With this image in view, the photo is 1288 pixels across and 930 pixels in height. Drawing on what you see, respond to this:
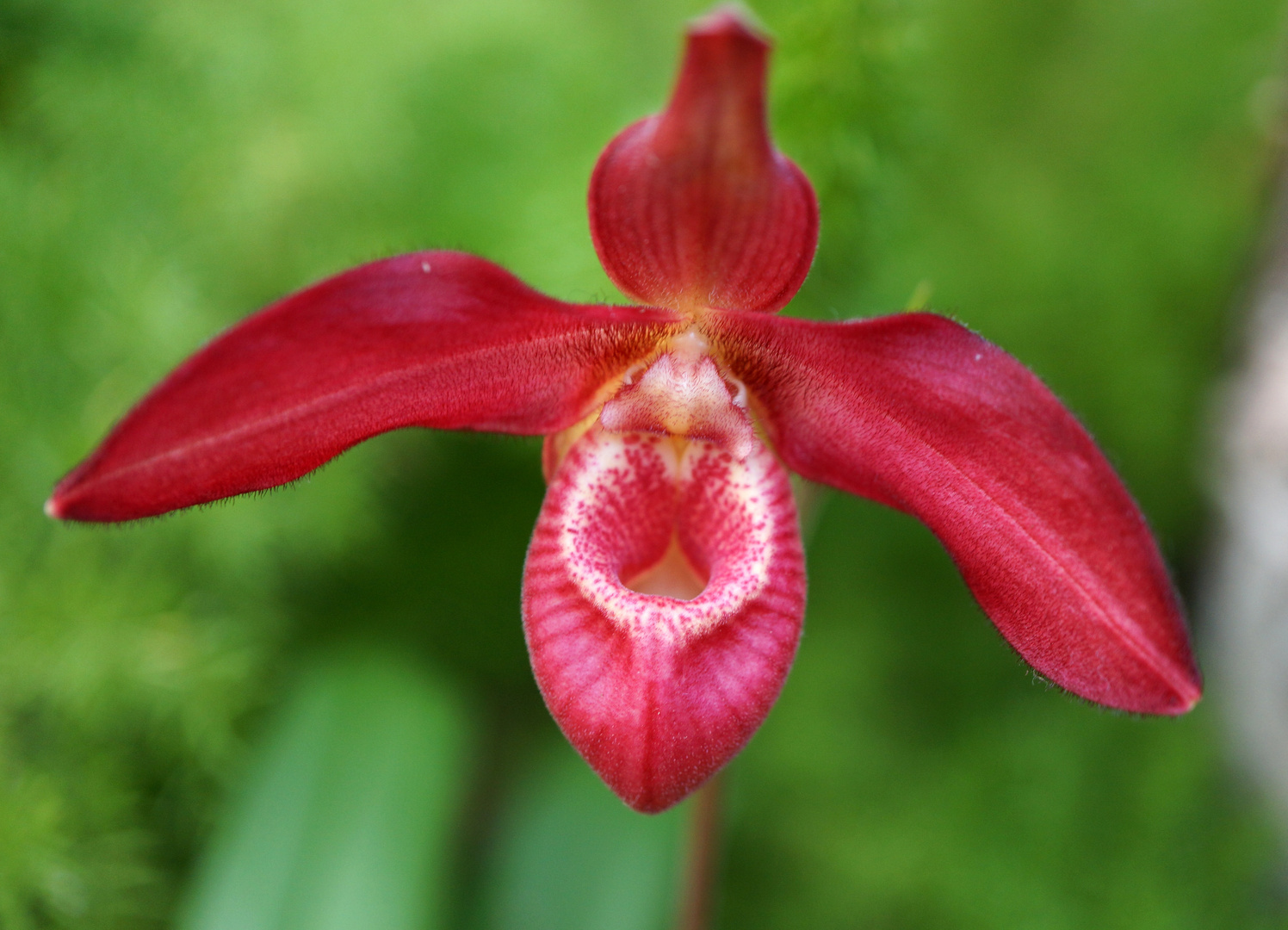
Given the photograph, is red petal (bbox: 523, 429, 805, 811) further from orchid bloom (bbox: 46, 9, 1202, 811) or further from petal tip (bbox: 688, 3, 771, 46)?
petal tip (bbox: 688, 3, 771, 46)

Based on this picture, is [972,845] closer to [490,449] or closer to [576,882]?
[576,882]

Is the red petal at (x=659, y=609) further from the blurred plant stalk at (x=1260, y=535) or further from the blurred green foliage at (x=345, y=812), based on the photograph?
the blurred plant stalk at (x=1260, y=535)

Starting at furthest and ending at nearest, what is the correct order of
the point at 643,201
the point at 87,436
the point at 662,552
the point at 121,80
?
the point at 121,80 → the point at 87,436 → the point at 662,552 → the point at 643,201

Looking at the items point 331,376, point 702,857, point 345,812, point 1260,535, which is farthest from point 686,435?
point 1260,535

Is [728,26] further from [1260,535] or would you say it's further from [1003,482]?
[1260,535]

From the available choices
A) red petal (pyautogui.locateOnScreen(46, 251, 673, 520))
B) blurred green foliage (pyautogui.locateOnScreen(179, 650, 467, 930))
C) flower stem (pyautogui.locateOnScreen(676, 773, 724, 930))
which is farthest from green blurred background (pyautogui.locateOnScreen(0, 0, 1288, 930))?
red petal (pyautogui.locateOnScreen(46, 251, 673, 520))

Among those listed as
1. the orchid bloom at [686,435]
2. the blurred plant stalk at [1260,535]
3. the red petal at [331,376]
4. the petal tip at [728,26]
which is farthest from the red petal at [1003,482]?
the blurred plant stalk at [1260,535]

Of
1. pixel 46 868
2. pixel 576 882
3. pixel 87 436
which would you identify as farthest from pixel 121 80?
pixel 576 882
